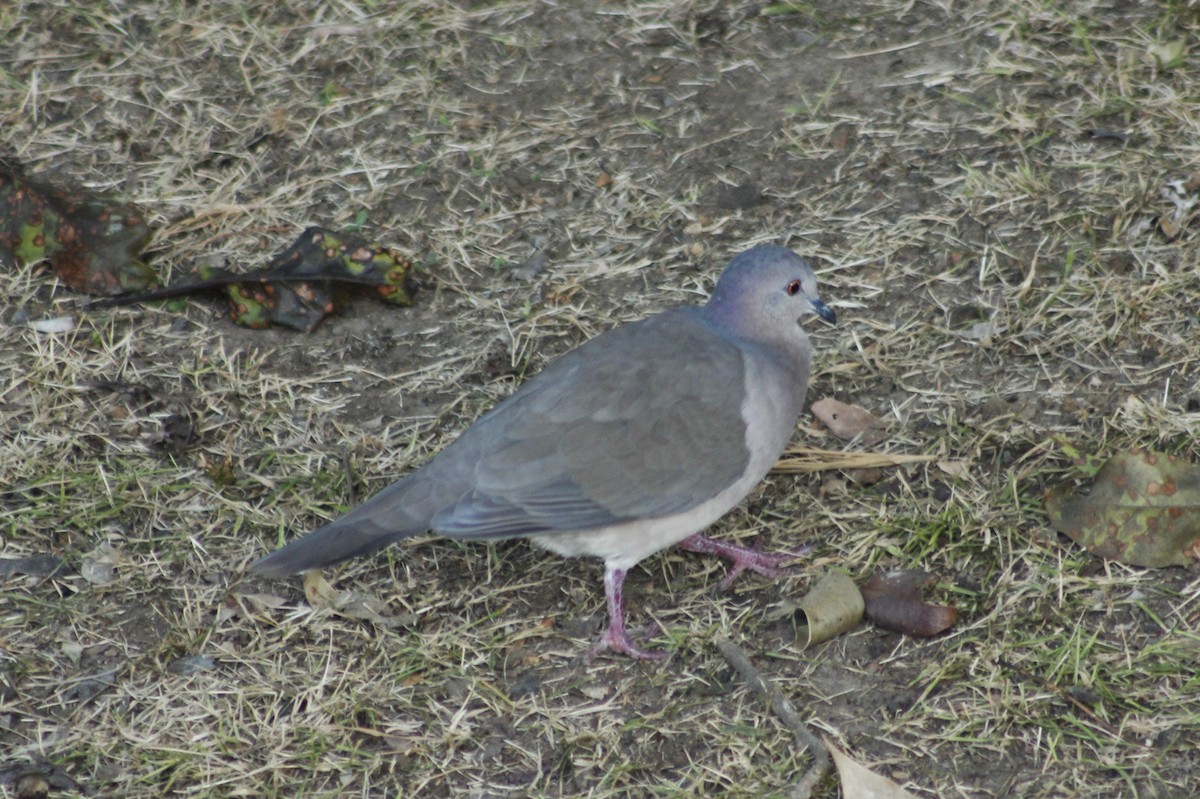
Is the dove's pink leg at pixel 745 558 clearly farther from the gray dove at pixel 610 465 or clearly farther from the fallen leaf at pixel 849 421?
the fallen leaf at pixel 849 421

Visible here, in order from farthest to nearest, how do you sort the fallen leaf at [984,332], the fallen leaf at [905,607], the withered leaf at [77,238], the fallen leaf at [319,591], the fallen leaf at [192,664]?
the withered leaf at [77,238]
the fallen leaf at [984,332]
the fallen leaf at [319,591]
the fallen leaf at [192,664]
the fallen leaf at [905,607]

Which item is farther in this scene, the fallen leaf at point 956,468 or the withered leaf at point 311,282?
the withered leaf at point 311,282

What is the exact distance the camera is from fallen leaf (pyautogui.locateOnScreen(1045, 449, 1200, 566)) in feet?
11.5

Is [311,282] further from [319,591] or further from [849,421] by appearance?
[849,421]

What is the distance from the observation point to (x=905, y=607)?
11.3ft

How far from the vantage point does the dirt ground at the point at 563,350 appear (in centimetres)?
329

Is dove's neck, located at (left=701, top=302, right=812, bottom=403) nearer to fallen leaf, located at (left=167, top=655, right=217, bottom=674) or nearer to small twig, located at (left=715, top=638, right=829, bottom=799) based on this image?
→ small twig, located at (left=715, top=638, right=829, bottom=799)

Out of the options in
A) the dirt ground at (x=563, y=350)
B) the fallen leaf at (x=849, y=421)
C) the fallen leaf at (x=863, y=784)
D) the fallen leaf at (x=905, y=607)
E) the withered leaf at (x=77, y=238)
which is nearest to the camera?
the fallen leaf at (x=863, y=784)

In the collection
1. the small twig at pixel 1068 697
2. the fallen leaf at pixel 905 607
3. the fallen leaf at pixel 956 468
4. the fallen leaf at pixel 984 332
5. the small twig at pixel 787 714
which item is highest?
the fallen leaf at pixel 984 332

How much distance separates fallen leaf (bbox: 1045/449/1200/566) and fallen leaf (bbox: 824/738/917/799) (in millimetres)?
922

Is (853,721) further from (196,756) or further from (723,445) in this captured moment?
(196,756)

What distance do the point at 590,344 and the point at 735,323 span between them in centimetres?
41

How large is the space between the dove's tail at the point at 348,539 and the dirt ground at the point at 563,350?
24cm

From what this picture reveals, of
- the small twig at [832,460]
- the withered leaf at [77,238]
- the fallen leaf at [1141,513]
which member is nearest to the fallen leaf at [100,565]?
the withered leaf at [77,238]
